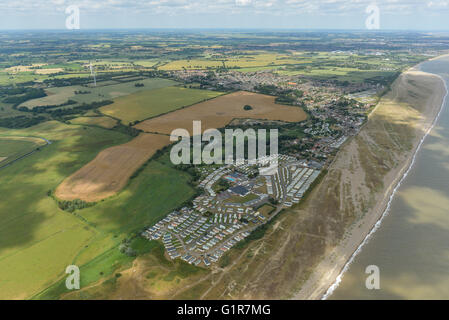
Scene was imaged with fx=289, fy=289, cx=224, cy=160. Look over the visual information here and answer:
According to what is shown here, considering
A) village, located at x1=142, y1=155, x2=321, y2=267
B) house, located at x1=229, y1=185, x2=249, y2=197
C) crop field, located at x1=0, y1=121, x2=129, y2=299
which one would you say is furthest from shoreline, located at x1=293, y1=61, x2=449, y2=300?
crop field, located at x1=0, y1=121, x2=129, y2=299

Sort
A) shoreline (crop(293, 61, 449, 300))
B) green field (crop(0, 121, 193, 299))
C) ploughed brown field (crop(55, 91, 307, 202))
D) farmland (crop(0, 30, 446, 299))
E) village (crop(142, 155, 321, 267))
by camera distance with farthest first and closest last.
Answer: ploughed brown field (crop(55, 91, 307, 202)), village (crop(142, 155, 321, 267)), green field (crop(0, 121, 193, 299)), farmland (crop(0, 30, 446, 299)), shoreline (crop(293, 61, 449, 300))

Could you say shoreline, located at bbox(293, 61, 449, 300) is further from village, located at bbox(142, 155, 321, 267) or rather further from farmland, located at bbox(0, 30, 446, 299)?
village, located at bbox(142, 155, 321, 267)

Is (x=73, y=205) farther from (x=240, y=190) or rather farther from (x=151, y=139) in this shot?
(x=151, y=139)

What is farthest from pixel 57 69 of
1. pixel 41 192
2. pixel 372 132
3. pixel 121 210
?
pixel 372 132

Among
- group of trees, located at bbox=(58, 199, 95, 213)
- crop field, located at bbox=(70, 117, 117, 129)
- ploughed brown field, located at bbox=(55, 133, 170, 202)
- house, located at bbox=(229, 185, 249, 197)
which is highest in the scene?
crop field, located at bbox=(70, 117, 117, 129)

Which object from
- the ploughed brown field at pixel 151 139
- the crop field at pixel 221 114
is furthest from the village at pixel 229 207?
the crop field at pixel 221 114

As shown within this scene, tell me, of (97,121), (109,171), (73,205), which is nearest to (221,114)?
(97,121)
